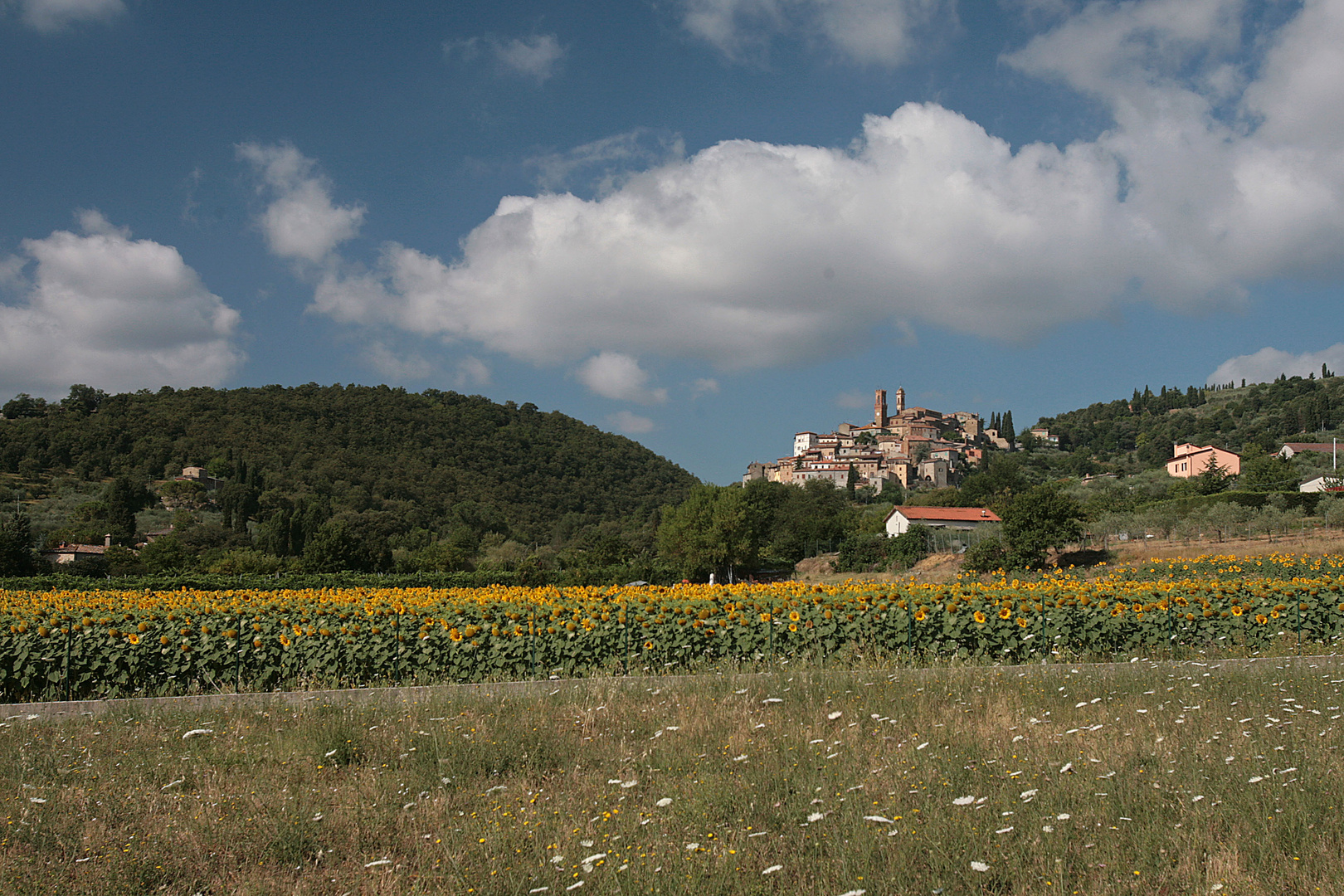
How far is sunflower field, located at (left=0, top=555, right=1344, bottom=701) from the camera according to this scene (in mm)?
10141

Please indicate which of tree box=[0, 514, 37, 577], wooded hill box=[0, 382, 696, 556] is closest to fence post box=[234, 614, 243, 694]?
tree box=[0, 514, 37, 577]

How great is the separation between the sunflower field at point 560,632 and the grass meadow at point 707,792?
1.79 meters

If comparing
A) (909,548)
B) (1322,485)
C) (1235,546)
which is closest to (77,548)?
(909,548)

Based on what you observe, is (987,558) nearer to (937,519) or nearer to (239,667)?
(937,519)

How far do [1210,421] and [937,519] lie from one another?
97620 mm

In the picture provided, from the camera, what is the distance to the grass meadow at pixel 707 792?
4.47m

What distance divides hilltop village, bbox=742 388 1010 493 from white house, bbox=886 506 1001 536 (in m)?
52.3

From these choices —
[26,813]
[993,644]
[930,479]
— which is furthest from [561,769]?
[930,479]

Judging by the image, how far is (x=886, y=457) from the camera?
16550 cm

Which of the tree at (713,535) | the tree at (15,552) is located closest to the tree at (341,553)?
the tree at (15,552)

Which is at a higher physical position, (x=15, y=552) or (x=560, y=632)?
(x=15, y=552)

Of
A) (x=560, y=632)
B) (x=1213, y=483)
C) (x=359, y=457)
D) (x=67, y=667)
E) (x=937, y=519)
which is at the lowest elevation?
(x=67, y=667)

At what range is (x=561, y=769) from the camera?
6379 millimetres

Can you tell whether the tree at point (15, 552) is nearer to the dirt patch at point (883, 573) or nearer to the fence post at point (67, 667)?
the dirt patch at point (883, 573)
